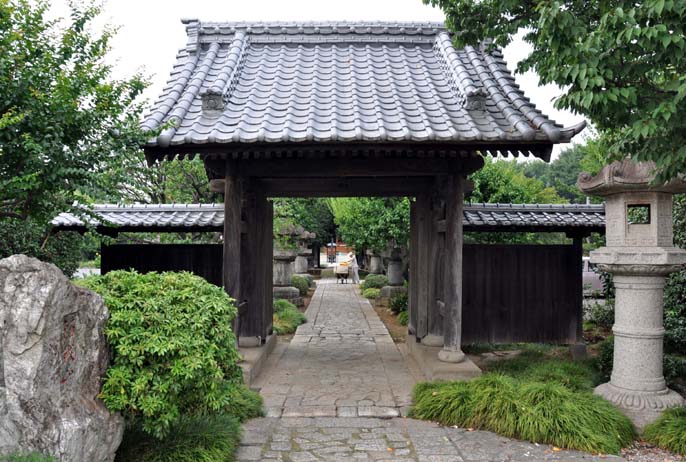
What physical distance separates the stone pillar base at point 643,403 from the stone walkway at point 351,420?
107 cm

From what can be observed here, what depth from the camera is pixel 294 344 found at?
36.4 ft

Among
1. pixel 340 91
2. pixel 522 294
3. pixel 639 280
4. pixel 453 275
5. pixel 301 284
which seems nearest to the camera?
pixel 639 280

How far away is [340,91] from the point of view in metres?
8.00

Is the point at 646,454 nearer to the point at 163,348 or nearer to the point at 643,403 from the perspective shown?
the point at 643,403

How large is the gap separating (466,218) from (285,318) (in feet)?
21.5

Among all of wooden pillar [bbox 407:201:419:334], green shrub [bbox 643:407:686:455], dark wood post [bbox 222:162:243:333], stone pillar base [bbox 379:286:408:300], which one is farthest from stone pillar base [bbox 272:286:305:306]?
green shrub [bbox 643:407:686:455]

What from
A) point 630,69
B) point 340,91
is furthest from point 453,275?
point 630,69

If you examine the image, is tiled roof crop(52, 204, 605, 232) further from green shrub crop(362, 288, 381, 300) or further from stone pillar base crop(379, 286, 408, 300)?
green shrub crop(362, 288, 381, 300)

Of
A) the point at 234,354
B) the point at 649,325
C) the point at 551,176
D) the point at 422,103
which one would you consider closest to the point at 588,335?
the point at 649,325

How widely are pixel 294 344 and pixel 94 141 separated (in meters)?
6.95

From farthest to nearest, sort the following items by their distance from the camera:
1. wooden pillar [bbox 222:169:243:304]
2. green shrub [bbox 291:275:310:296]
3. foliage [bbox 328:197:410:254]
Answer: green shrub [bbox 291:275:310:296] → foliage [bbox 328:197:410:254] → wooden pillar [bbox 222:169:243:304]

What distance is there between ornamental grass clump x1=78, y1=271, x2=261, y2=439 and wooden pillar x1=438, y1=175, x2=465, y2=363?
12.2 ft

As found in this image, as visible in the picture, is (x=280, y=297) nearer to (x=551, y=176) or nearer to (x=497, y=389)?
(x=497, y=389)

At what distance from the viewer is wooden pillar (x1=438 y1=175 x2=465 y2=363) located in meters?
7.51
